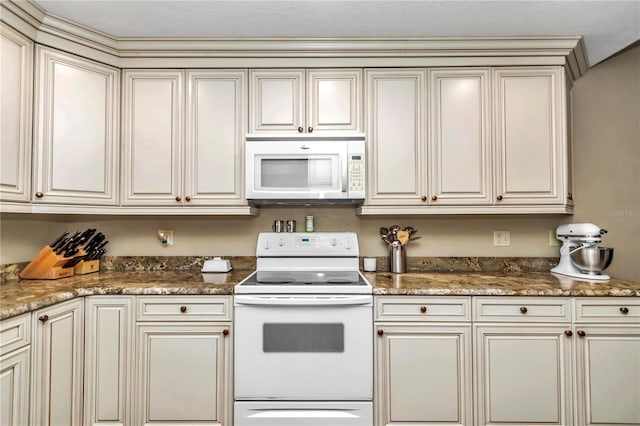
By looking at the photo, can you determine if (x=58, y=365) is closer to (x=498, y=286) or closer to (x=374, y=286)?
(x=374, y=286)

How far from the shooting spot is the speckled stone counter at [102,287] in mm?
1504

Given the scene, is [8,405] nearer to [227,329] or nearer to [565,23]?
[227,329]

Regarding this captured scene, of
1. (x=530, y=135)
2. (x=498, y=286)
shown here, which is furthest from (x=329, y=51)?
(x=498, y=286)

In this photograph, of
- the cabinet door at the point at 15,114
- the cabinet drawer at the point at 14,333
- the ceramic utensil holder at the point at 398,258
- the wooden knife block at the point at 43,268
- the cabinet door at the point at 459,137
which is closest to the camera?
the cabinet drawer at the point at 14,333

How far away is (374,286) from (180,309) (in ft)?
3.39

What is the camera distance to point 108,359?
177cm

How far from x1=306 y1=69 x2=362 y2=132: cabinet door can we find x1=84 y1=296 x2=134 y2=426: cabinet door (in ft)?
4.88

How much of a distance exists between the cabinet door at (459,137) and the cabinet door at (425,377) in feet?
2.66

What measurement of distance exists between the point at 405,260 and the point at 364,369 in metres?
0.82

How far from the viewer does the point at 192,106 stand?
2137mm

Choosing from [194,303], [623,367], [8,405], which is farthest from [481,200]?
[8,405]

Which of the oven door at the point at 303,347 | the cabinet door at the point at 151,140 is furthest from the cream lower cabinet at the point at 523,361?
the cabinet door at the point at 151,140

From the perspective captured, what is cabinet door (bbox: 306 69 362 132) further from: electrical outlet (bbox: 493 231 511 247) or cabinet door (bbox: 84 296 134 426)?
cabinet door (bbox: 84 296 134 426)

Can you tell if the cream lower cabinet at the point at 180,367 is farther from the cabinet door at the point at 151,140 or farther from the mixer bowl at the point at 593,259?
the mixer bowl at the point at 593,259
